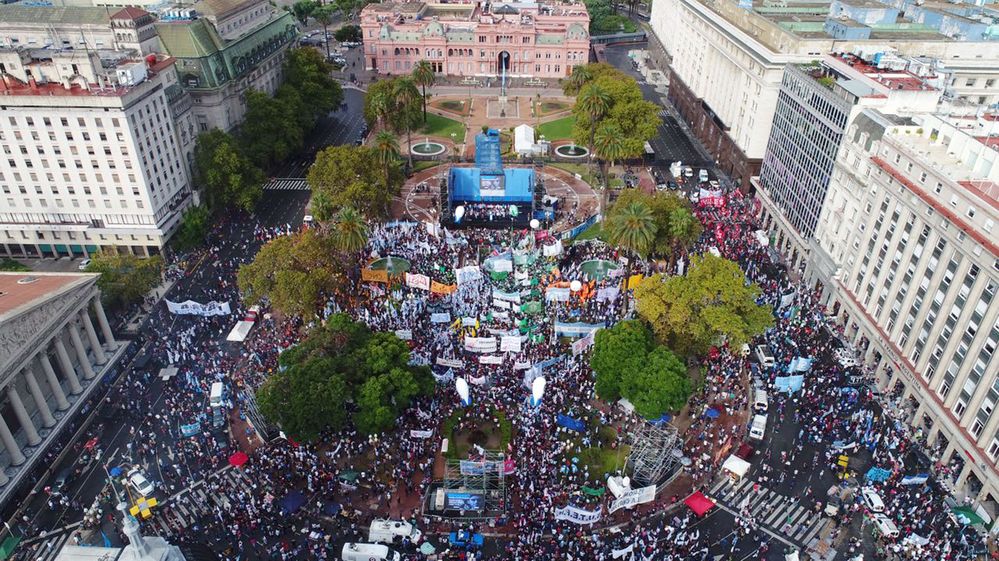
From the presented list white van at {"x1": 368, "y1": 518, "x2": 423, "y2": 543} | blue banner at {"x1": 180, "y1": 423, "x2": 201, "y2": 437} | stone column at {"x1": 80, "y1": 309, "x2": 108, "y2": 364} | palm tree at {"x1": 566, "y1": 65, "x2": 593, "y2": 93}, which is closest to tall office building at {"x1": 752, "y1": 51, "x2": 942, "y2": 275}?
palm tree at {"x1": 566, "y1": 65, "x2": 593, "y2": 93}

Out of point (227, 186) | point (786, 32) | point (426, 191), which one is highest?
point (786, 32)

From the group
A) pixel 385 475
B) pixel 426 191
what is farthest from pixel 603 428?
pixel 426 191

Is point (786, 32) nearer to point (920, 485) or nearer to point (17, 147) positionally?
point (920, 485)

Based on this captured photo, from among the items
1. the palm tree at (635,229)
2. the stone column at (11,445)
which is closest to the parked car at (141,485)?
the stone column at (11,445)

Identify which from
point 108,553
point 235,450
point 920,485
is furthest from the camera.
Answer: point 235,450

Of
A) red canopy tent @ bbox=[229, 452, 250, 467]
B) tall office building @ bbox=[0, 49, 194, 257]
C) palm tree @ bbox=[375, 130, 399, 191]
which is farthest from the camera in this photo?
palm tree @ bbox=[375, 130, 399, 191]

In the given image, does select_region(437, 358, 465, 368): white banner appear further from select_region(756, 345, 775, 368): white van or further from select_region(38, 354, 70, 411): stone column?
select_region(38, 354, 70, 411): stone column

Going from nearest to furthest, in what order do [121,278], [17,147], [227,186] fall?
[121,278] → [17,147] → [227,186]

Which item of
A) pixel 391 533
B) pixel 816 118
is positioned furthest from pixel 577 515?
pixel 816 118
